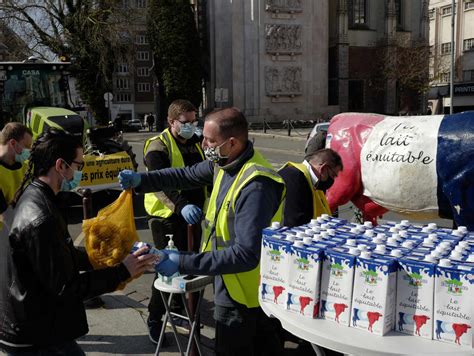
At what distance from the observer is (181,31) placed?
136 ft

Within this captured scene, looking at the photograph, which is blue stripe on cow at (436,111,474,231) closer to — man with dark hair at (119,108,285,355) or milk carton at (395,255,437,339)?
man with dark hair at (119,108,285,355)

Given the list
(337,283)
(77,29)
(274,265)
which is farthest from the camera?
(77,29)

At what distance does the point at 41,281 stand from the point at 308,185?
6.75ft

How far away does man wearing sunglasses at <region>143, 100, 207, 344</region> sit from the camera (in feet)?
16.1

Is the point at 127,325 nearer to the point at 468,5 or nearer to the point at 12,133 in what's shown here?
the point at 12,133

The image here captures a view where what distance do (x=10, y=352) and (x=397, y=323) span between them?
75.9 inches

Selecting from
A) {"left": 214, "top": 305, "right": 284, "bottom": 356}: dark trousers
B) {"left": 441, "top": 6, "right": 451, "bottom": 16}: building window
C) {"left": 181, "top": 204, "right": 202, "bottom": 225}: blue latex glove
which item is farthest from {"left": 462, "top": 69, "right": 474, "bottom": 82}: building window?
{"left": 214, "top": 305, "right": 284, "bottom": 356}: dark trousers

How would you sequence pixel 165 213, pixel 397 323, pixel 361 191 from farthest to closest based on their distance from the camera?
pixel 361 191 < pixel 165 213 < pixel 397 323

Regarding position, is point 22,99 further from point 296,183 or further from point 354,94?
point 354,94

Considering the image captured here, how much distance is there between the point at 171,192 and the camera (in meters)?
4.75

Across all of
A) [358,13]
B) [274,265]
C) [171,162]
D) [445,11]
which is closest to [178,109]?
[171,162]

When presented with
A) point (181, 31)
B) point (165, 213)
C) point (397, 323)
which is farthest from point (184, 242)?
point (181, 31)

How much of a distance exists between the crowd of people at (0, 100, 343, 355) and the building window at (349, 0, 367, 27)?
45.4m

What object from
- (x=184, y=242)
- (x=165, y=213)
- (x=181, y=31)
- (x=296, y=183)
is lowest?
(x=184, y=242)
